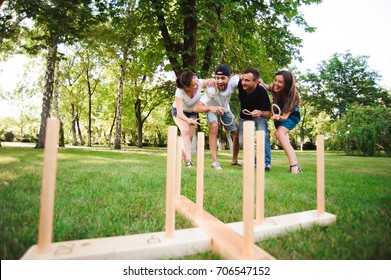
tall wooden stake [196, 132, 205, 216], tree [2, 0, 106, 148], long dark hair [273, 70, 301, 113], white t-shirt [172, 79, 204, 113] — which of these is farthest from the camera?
tree [2, 0, 106, 148]

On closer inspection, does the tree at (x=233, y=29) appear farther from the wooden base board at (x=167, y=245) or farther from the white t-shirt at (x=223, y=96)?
the wooden base board at (x=167, y=245)

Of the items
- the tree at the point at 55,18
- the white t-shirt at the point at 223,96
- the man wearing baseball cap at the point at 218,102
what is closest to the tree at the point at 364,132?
the man wearing baseball cap at the point at 218,102

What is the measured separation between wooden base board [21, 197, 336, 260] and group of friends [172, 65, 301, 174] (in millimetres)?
2950

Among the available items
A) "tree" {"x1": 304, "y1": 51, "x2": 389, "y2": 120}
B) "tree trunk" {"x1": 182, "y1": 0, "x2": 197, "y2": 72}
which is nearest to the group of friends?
"tree trunk" {"x1": 182, "y1": 0, "x2": 197, "y2": 72}

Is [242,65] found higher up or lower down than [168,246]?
higher up

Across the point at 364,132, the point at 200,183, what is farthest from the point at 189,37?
the point at 364,132

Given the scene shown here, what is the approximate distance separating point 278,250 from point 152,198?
1.35 meters

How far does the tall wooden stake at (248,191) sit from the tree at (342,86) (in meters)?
34.1

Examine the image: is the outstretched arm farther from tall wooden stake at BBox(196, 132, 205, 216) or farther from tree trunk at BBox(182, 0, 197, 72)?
tree trunk at BBox(182, 0, 197, 72)

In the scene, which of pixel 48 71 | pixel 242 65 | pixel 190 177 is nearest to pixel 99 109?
pixel 48 71

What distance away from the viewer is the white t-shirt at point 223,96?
5062 millimetres

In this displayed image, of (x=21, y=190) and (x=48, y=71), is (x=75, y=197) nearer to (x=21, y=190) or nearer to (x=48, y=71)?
(x=21, y=190)

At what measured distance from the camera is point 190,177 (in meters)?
3.79

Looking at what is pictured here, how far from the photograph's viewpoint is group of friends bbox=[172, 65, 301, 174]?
4.60m
